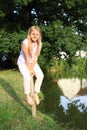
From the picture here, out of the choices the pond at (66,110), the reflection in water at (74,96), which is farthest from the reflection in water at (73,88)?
the pond at (66,110)

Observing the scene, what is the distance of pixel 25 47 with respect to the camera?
9.68 meters

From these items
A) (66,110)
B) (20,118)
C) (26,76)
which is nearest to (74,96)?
(66,110)

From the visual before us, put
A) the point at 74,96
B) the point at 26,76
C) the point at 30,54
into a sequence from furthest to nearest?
the point at 74,96
the point at 26,76
the point at 30,54

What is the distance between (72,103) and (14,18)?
38.8 feet

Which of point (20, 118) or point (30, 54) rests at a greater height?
point (30, 54)

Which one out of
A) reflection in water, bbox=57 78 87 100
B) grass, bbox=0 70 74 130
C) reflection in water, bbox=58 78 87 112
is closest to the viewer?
grass, bbox=0 70 74 130

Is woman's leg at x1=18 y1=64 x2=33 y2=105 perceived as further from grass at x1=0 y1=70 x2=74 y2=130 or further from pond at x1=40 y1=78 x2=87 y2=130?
pond at x1=40 y1=78 x2=87 y2=130

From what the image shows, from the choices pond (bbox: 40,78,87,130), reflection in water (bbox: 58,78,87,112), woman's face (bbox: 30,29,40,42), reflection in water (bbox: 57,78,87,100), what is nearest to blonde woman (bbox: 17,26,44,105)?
woman's face (bbox: 30,29,40,42)

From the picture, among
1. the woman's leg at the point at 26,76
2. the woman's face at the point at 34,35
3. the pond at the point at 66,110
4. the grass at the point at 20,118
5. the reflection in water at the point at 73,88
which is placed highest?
the woman's face at the point at 34,35

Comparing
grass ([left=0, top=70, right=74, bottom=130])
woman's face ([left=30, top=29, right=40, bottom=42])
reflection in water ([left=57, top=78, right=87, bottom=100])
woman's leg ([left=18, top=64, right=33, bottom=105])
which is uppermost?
woman's face ([left=30, top=29, right=40, bottom=42])

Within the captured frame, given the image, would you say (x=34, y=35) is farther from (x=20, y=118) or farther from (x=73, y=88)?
(x=73, y=88)

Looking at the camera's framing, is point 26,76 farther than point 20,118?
Yes

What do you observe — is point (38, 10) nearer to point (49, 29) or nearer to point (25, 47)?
point (49, 29)

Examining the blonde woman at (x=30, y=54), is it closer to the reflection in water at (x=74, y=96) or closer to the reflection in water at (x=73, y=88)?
the reflection in water at (x=74, y=96)
